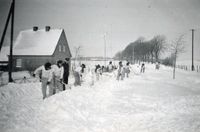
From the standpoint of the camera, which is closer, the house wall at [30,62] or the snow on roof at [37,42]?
the house wall at [30,62]

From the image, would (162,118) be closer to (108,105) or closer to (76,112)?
(108,105)

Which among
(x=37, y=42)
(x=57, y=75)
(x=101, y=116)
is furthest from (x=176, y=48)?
(x=37, y=42)

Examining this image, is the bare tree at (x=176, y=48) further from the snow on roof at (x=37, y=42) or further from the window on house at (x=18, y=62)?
the window on house at (x=18, y=62)

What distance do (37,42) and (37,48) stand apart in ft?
3.22

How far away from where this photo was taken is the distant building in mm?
23406

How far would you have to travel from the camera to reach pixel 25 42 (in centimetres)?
2494

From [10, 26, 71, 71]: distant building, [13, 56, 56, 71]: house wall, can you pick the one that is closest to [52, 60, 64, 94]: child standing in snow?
[10, 26, 71, 71]: distant building

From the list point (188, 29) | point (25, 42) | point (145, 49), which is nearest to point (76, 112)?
point (188, 29)

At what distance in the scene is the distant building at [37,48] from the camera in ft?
76.8

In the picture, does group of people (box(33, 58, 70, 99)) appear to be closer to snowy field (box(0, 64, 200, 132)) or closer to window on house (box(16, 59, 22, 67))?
snowy field (box(0, 64, 200, 132))

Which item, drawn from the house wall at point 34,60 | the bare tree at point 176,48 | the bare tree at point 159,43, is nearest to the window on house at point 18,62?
the house wall at point 34,60

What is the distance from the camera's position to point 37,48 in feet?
78.4

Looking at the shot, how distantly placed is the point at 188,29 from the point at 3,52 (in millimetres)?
26805

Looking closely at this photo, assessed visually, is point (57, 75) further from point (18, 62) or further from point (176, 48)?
point (18, 62)
